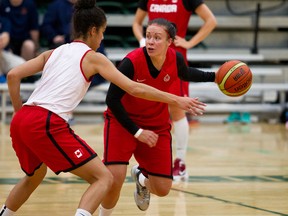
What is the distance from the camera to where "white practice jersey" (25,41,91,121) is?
4.50m

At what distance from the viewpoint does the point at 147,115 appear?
5.25 meters

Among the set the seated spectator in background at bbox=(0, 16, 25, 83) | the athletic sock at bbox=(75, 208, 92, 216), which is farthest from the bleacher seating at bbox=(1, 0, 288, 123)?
the athletic sock at bbox=(75, 208, 92, 216)

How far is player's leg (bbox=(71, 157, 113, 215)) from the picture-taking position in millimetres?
4363

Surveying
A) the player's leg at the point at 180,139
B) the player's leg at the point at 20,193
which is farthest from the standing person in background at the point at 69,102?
the player's leg at the point at 180,139

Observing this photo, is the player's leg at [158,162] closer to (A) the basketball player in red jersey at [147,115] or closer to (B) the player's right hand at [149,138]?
(A) the basketball player in red jersey at [147,115]

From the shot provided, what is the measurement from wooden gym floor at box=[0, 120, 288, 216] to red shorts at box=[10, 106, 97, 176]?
1.03m

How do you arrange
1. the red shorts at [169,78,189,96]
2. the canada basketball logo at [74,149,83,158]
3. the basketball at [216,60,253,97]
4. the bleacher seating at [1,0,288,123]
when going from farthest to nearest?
1. the bleacher seating at [1,0,288,123]
2. the red shorts at [169,78,189,96]
3. the basketball at [216,60,253,97]
4. the canada basketball logo at [74,149,83,158]

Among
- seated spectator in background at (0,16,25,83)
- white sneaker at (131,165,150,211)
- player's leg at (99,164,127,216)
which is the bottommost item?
seated spectator in background at (0,16,25,83)

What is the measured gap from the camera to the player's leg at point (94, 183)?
14.3 feet

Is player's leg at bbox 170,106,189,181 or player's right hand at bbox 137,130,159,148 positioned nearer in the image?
player's right hand at bbox 137,130,159,148

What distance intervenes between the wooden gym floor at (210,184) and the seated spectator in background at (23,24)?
1.69 m

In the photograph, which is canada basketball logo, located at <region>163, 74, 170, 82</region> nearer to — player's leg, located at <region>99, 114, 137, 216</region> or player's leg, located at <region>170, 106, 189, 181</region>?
player's leg, located at <region>99, 114, 137, 216</region>

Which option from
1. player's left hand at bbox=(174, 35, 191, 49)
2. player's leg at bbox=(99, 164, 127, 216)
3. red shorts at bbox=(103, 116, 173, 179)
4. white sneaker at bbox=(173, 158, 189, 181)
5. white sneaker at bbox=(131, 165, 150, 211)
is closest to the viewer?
player's leg at bbox=(99, 164, 127, 216)

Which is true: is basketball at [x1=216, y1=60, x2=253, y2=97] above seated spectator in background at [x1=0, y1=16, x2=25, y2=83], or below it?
above
